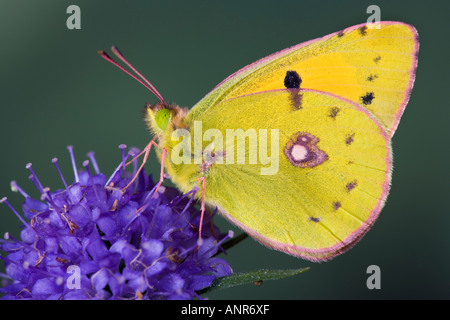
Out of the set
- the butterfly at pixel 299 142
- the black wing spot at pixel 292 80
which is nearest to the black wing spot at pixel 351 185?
the butterfly at pixel 299 142

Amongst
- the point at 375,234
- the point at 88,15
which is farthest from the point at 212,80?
the point at 375,234

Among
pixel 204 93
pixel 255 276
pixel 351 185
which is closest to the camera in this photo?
pixel 255 276

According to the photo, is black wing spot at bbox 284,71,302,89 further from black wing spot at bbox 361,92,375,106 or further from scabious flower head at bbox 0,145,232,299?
scabious flower head at bbox 0,145,232,299

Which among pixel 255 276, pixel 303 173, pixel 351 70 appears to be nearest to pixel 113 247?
pixel 255 276

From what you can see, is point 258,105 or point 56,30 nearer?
point 258,105

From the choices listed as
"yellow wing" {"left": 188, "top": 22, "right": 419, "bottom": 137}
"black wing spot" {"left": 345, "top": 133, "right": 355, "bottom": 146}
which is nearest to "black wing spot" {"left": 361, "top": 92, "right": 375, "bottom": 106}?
"yellow wing" {"left": 188, "top": 22, "right": 419, "bottom": 137}

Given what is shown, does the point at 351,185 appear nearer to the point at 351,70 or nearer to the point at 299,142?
the point at 299,142

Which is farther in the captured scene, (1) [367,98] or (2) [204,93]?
(2) [204,93]

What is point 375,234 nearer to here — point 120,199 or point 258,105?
point 258,105
